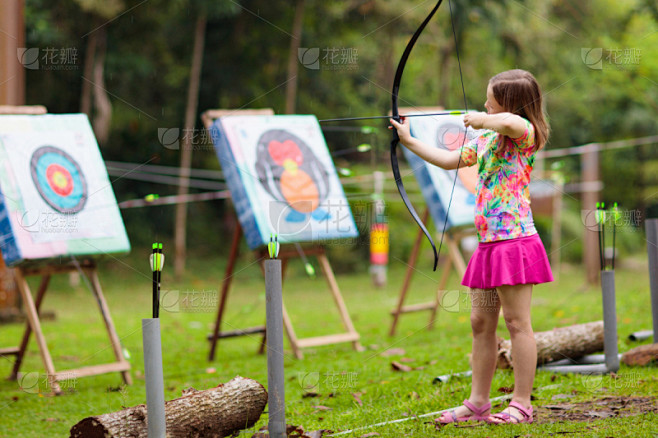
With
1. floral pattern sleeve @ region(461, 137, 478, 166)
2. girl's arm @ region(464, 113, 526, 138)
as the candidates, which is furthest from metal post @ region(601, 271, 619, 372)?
girl's arm @ region(464, 113, 526, 138)

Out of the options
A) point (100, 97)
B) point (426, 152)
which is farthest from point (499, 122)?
point (100, 97)

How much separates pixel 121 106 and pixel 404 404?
33.5 feet

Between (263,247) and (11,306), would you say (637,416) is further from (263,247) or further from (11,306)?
(11,306)

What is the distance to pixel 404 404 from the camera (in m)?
2.86

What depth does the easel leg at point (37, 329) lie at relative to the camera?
3467 mm

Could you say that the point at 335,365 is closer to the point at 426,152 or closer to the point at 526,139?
the point at 426,152

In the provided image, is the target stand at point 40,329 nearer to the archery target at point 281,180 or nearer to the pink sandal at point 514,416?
the archery target at point 281,180

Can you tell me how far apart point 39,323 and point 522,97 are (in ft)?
8.66

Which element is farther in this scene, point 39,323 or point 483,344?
point 39,323

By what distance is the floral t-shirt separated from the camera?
2.56 meters

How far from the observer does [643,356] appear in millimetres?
3256

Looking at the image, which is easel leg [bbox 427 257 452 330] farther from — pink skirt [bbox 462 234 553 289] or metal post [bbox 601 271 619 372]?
pink skirt [bbox 462 234 553 289]

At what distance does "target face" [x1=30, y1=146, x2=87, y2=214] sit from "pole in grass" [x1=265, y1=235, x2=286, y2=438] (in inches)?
77.5

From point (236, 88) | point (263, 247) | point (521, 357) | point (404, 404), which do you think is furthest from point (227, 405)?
point (236, 88)
